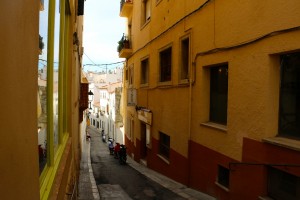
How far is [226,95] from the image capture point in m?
8.85

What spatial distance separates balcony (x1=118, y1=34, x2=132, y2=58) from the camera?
20.3m

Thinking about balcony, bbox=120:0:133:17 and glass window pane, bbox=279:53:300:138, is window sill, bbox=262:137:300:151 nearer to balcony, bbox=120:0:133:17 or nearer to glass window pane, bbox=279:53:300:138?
glass window pane, bbox=279:53:300:138

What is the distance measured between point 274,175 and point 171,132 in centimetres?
589

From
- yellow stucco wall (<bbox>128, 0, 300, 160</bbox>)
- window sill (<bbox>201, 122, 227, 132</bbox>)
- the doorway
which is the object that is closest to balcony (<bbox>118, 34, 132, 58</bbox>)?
the doorway

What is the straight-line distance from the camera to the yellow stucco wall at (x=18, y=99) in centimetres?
123

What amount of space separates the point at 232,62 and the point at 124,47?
1301 cm

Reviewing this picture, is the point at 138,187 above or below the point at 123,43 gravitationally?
below

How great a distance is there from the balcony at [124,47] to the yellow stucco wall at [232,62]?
664 cm

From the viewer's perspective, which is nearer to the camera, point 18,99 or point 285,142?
point 18,99

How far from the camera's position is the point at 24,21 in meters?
1.54

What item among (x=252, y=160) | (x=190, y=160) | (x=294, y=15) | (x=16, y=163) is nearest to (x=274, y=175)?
(x=252, y=160)

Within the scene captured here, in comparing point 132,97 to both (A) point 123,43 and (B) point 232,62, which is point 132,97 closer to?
(A) point 123,43

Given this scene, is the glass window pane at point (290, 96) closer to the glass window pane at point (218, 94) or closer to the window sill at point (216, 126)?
the window sill at point (216, 126)

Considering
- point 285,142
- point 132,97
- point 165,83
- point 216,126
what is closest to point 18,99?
point 285,142
